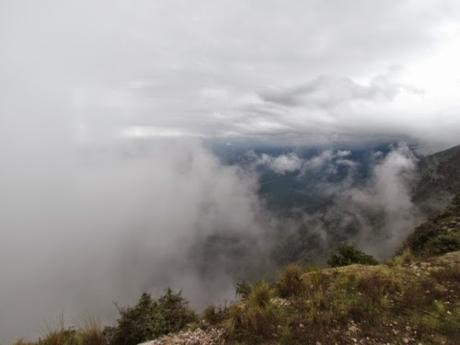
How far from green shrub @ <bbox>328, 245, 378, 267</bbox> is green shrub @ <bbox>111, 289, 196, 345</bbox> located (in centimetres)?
1052

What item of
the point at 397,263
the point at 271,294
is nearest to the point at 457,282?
the point at 397,263

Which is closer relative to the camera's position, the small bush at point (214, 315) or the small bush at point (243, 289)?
the small bush at point (214, 315)

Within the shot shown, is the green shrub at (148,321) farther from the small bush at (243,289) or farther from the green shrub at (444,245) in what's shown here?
the green shrub at (444,245)

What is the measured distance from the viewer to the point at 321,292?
25.9ft

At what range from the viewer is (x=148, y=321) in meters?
7.29

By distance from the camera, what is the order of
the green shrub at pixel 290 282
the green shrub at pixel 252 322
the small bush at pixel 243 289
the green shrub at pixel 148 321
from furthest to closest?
the small bush at pixel 243 289 < the green shrub at pixel 290 282 < the green shrub at pixel 148 321 < the green shrub at pixel 252 322

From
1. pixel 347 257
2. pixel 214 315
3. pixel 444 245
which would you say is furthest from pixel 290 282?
pixel 444 245

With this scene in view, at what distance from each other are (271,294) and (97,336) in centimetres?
435

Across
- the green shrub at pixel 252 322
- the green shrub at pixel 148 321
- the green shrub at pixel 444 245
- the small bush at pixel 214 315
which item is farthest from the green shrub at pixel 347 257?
the green shrub at pixel 148 321

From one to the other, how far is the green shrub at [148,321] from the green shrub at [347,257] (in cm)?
1052

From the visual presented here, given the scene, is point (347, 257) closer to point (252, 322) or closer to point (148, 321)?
point (252, 322)

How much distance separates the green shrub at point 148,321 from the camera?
23.2 ft

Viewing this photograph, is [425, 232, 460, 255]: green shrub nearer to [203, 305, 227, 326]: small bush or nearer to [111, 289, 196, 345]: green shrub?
[203, 305, 227, 326]: small bush

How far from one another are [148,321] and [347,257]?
499 inches
